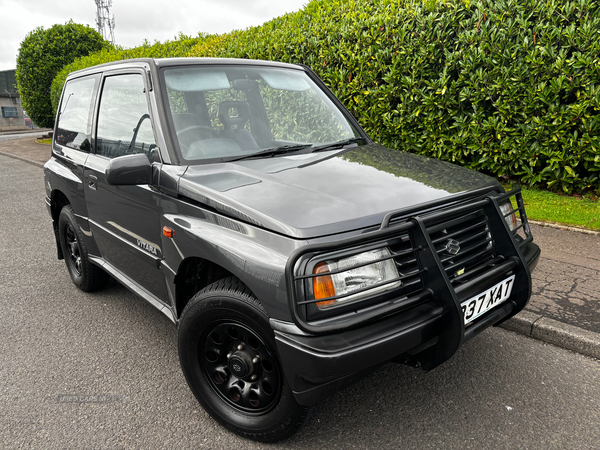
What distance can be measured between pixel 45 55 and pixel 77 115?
59.0 feet

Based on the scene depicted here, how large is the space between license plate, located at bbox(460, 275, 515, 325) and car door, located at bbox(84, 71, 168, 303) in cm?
170

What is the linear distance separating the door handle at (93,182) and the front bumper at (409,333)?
2.12 meters

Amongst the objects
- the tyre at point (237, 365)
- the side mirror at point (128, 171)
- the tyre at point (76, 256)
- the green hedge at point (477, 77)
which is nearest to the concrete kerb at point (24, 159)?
the green hedge at point (477, 77)

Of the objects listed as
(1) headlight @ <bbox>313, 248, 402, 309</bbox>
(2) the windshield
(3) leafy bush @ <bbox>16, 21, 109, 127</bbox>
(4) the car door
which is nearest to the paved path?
(1) headlight @ <bbox>313, 248, 402, 309</bbox>

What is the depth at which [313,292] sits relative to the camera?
1901 mm

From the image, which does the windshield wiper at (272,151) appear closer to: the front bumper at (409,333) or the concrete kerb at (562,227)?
the front bumper at (409,333)

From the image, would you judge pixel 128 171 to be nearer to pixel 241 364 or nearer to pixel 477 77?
pixel 241 364

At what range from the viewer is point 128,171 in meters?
2.53

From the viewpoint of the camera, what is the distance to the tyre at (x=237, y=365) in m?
2.11

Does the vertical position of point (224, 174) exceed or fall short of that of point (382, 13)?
it falls short

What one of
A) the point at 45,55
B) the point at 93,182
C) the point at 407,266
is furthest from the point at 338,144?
the point at 45,55

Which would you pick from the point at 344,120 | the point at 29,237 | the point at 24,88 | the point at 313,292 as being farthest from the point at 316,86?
the point at 24,88

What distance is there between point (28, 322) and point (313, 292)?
9.48ft

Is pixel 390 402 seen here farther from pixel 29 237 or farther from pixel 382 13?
pixel 382 13
